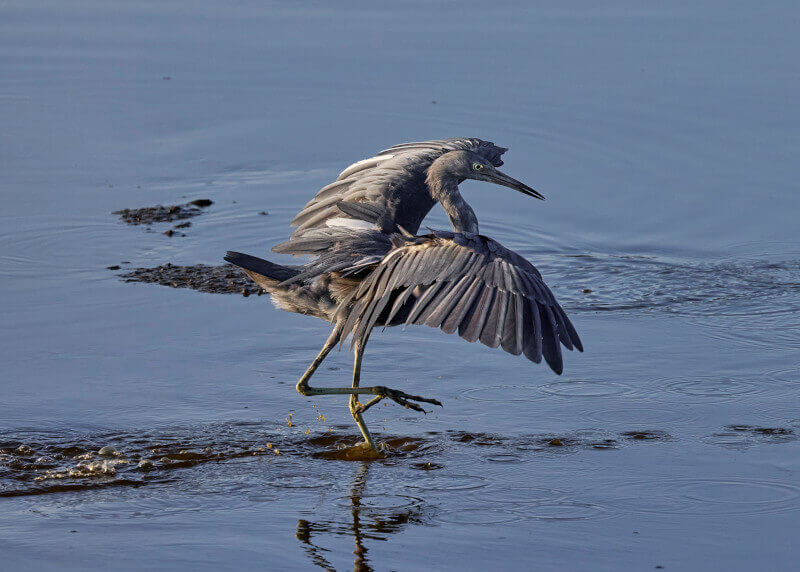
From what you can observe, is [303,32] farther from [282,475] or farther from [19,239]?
[282,475]

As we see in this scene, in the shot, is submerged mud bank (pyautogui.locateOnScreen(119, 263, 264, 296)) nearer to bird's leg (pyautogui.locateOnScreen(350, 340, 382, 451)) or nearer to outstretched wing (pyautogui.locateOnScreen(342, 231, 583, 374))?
bird's leg (pyautogui.locateOnScreen(350, 340, 382, 451))

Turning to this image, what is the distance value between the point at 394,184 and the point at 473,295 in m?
1.80

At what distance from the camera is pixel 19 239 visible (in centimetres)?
940

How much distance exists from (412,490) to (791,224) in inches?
197

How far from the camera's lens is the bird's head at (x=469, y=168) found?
728cm

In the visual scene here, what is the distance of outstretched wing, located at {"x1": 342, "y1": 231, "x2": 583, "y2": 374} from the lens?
18.0 ft

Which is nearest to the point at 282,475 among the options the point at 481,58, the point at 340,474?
the point at 340,474

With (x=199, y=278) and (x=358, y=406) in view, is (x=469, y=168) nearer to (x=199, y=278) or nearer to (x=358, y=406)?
(x=358, y=406)

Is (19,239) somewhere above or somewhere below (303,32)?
below

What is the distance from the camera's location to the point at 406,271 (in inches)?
235

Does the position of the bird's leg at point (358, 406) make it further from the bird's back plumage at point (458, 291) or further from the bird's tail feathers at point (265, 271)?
the bird's tail feathers at point (265, 271)

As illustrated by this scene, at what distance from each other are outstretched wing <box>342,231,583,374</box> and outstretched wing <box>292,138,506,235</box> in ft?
3.55

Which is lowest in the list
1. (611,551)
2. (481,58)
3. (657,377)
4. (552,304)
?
(611,551)

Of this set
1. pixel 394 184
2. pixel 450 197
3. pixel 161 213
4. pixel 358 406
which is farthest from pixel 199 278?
pixel 358 406
